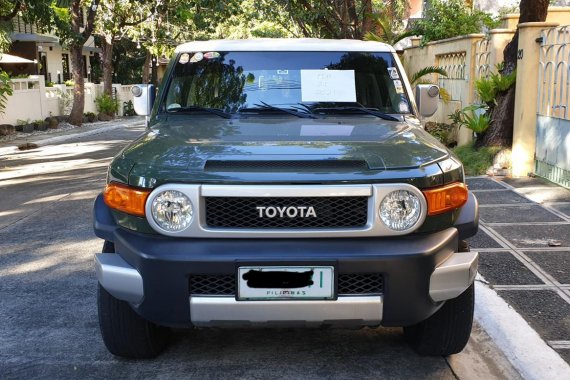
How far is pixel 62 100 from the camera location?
27297 mm

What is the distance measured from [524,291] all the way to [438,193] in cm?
197

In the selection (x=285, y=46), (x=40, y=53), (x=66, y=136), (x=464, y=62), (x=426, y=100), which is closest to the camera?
(x=285, y=46)

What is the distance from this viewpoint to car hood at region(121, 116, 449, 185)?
3.39 m

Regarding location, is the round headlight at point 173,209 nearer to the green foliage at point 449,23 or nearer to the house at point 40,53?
the green foliage at point 449,23

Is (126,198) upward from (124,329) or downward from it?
upward

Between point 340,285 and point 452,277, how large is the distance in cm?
56

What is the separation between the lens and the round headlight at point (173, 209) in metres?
3.30

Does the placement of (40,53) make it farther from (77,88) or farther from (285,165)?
(285,165)

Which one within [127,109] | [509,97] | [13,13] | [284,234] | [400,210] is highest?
[13,13]

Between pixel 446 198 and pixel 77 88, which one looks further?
pixel 77 88

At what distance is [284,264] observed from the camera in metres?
3.24

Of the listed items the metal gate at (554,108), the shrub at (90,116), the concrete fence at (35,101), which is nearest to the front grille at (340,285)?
the metal gate at (554,108)

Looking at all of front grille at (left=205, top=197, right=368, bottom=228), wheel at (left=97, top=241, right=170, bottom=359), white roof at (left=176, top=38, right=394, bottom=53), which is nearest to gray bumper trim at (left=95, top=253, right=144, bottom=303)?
wheel at (left=97, top=241, right=170, bottom=359)

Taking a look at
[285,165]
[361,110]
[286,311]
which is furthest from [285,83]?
[286,311]
